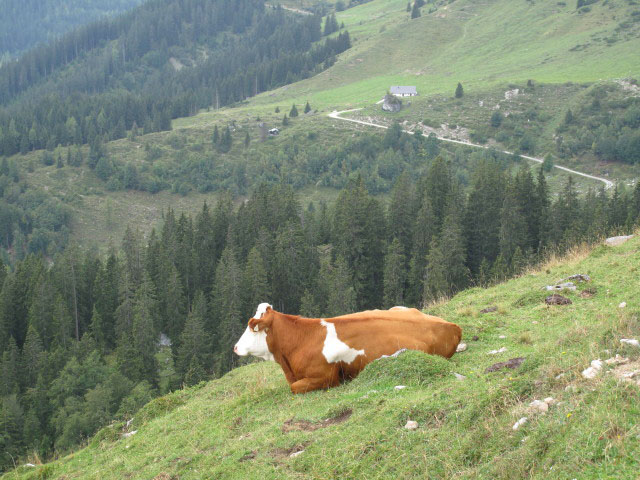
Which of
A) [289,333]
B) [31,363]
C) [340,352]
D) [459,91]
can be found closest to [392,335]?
[340,352]

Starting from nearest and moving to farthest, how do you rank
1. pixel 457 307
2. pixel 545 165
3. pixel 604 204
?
pixel 457 307 → pixel 604 204 → pixel 545 165

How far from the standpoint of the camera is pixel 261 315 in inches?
581

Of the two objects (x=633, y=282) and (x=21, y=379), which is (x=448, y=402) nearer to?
(x=633, y=282)

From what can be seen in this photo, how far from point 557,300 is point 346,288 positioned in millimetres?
49525

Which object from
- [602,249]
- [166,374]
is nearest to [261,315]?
[602,249]

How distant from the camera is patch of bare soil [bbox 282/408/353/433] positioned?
10383 millimetres

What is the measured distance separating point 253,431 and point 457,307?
32.9 ft

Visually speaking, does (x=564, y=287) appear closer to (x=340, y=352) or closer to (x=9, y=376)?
(x=340, y=352)

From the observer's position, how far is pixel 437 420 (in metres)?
8.73

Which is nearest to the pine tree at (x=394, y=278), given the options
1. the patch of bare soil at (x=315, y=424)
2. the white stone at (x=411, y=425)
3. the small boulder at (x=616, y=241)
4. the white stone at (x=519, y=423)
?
the small boulder at (x=616, y=241)

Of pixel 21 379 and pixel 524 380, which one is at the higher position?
pixel 524 380

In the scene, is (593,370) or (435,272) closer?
(593,370)

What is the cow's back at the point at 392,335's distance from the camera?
13391 mm

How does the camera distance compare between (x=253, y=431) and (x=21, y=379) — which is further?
(x=21, y=379)
